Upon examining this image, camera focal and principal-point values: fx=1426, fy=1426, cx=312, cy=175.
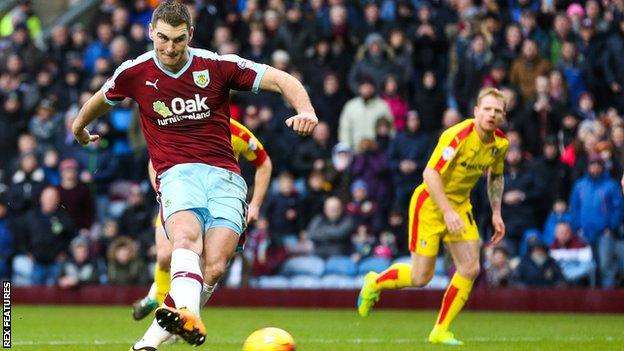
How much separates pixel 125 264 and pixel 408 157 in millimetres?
4658

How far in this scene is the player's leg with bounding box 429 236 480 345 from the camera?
12.9 metres

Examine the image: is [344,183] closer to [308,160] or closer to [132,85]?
[308,160]

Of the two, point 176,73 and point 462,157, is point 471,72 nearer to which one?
point 462,157

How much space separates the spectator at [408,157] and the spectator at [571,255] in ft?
7.59

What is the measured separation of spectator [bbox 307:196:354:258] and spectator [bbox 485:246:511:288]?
2.14m

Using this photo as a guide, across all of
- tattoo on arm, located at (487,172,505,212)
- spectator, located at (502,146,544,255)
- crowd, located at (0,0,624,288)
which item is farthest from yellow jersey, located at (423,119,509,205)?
spectator, located at (502,146,544,255)

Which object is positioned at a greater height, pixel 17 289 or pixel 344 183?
pixel 344 183

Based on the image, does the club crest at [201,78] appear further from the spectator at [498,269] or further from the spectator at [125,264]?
the spectator at [125,264]

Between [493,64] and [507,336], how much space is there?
750 centimetres

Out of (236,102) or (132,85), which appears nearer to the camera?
(132,85)

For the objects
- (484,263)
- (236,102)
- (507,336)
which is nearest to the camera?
(507,336)

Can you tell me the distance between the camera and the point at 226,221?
961 cm

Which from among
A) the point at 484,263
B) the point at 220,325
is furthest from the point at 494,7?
the point at 220,325

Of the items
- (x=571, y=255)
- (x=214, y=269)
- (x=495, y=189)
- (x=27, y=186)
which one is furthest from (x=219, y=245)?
(x=27, y=186)
